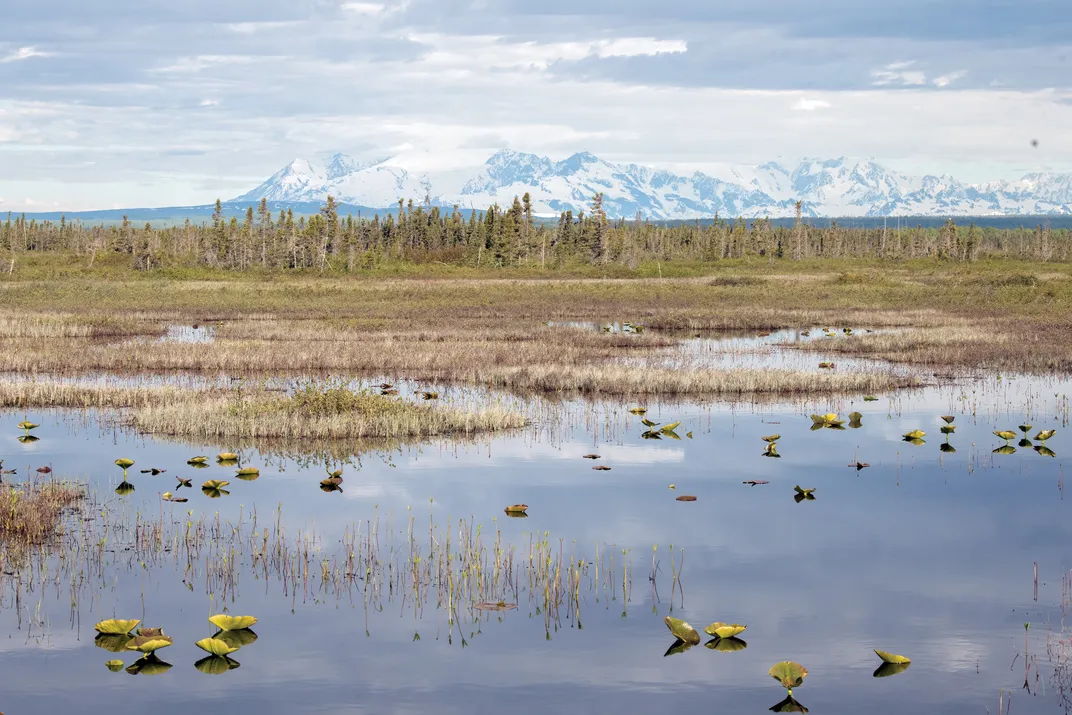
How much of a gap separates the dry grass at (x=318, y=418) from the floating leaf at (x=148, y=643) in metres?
12.9

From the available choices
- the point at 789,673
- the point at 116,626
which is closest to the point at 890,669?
the point at 789,673

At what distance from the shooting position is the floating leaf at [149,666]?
39.4 feet

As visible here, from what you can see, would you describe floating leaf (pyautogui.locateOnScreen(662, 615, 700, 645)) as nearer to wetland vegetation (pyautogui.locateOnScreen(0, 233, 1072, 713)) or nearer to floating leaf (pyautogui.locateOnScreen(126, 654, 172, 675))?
wetland vegetation (pyautogui.locateOnScreen(0, 233, 1072, 713))

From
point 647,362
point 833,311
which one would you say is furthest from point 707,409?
point 833,311

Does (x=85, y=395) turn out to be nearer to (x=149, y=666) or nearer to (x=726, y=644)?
(x=149, y=666)

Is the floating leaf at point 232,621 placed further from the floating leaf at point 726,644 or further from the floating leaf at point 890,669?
the floating leaf at point 890,669

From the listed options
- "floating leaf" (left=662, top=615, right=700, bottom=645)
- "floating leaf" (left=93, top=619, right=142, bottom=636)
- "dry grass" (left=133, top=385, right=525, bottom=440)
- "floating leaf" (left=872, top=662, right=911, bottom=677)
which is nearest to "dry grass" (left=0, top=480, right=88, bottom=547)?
"floating leaf" (left=93, top=619, right=142, bottom=636)

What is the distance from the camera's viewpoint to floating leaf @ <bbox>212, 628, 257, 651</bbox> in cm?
1277

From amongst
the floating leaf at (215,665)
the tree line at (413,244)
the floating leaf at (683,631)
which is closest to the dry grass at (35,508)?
the floating leaf at (215,665)

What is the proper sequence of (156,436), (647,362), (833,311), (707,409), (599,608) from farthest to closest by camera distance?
(833,311), (647,362), (707,409), (156,436), (599,608)

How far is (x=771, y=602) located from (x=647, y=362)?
80.9 feet

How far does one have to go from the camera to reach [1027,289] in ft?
239

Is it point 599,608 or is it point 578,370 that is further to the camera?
point 578,370

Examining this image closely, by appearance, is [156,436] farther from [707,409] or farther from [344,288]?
[344,288]
